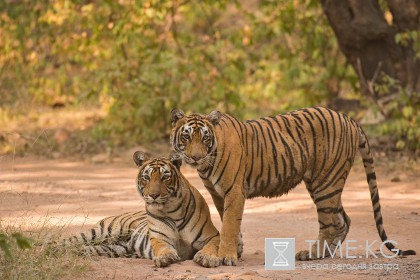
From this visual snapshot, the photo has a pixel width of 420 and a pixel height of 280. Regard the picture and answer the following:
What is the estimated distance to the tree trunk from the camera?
37.3ft

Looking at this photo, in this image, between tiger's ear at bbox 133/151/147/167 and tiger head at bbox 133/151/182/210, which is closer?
tiger head at bbox 133/151/182/210

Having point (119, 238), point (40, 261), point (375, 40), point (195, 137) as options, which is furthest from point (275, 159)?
point (375, 40)

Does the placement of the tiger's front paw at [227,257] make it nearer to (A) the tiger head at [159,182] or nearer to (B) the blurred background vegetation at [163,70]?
(A) the tiger head at [159,182]

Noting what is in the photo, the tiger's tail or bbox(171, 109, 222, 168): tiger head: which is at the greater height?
bbox(171, 109, 222, 168): tiger head

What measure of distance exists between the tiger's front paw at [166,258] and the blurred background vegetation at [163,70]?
5460 mm

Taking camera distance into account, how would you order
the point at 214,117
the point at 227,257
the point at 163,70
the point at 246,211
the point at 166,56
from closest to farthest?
1. the point at 227,257
2. the point at 214,117
3. the point at 246,211
4. the point at 163,70
5. the point at 166,56

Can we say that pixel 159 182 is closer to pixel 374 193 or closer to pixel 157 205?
pixel 157 205

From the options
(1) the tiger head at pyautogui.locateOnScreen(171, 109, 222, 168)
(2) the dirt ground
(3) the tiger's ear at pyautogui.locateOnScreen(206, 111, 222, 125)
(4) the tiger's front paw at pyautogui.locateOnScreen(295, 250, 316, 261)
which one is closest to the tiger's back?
(2) the dirt ground

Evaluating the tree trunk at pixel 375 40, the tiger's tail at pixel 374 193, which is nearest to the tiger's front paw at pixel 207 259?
the tiger's tail at pixel 374 193

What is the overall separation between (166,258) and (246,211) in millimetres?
2681

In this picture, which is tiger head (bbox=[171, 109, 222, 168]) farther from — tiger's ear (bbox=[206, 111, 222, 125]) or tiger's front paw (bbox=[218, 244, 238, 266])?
tiger's front paw (bbox=[218, 244, 238, 266])

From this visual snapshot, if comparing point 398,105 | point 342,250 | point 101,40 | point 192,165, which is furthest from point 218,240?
point 101,40

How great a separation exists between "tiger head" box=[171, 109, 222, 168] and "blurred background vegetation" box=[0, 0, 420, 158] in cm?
519

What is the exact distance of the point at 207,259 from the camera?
19.1 ft
